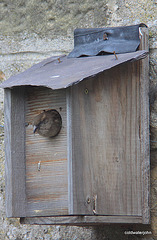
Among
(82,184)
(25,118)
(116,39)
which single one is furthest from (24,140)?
(116,39)

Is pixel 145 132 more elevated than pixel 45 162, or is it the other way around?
pixel 145 132

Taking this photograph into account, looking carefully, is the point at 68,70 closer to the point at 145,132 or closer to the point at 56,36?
the point at 145,132

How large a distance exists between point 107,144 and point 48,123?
261mm

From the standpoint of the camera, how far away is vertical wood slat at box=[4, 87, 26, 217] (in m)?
1.91

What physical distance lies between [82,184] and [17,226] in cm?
68

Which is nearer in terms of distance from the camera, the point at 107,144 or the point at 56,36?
the point at 107,144

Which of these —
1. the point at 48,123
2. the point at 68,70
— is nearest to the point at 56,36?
the point at 68,70

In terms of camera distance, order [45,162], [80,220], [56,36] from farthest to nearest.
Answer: [56,36] → [45,162] → [80,220]

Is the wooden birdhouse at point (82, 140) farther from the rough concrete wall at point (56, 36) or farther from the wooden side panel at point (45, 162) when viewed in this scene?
the rough concrete wall at point (56, 36)

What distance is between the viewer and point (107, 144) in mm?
1860

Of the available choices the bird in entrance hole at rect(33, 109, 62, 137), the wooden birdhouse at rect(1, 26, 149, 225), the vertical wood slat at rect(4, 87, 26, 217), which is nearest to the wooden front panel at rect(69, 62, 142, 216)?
the wooden birdhouse at rect(1, 26, 149, 225)

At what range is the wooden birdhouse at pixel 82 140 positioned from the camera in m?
1.78

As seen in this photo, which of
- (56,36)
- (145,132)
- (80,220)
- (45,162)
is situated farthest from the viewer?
(56,36)

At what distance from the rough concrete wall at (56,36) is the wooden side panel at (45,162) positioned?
44cm
